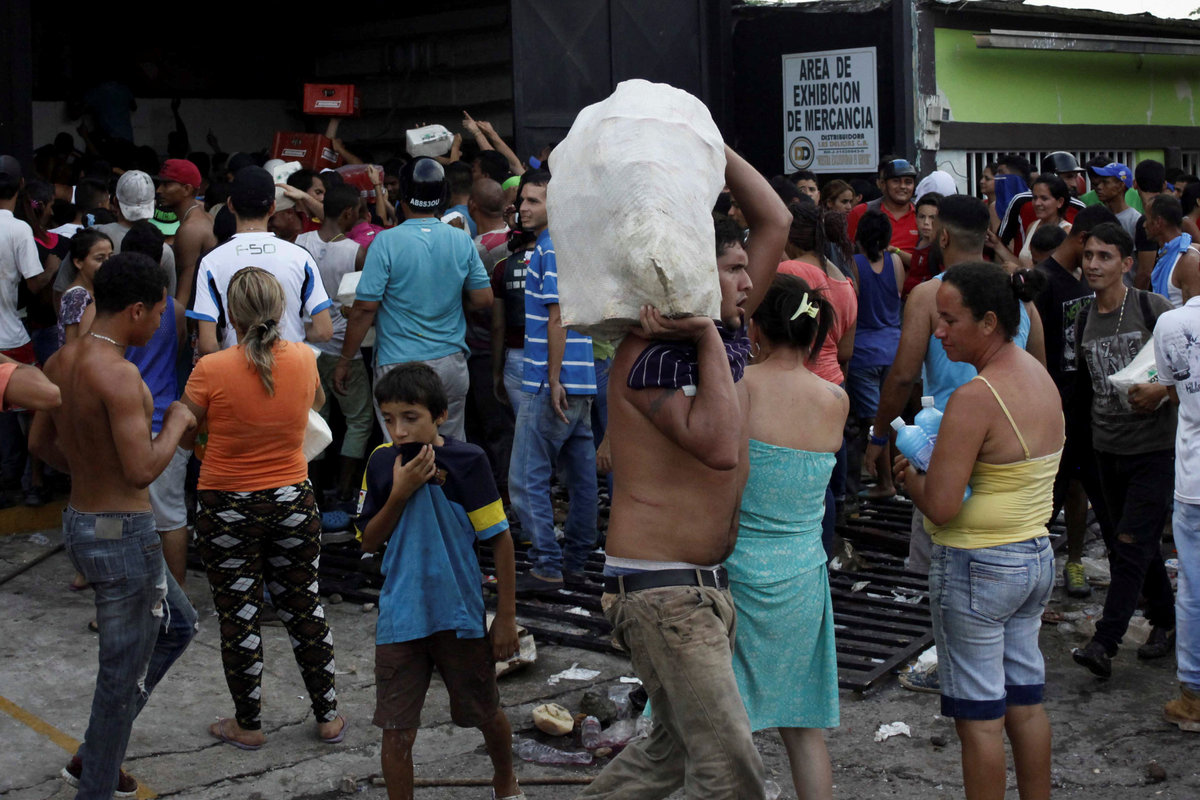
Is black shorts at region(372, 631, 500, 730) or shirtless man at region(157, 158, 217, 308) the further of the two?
shirtless man at region(157, 158, 217, 308)

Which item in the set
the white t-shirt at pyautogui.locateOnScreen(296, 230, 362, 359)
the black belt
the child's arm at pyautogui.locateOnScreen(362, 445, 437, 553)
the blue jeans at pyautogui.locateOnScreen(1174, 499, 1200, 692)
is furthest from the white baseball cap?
the blue jeans at pyautogui.locateOnScreen(1174, 499, 1200, 692)

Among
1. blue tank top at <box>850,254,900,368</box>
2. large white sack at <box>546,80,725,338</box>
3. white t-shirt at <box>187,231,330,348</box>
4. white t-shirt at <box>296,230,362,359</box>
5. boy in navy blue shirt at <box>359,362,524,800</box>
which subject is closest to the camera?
large white sack at <box>546,80,725,338</box>

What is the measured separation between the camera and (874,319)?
8508mm

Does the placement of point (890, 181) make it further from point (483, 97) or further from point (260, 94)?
point (260, 94)

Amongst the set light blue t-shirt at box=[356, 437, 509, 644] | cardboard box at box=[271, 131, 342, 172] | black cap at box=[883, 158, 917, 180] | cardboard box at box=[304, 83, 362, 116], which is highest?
cardboard box at box=[304, 83, 362, 116]

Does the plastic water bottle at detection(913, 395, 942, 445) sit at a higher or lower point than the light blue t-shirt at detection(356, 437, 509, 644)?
higher

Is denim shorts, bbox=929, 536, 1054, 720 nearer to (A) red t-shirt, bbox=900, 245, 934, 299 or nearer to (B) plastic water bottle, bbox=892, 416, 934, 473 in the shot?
(B) plastic water bottle, bbox=892, 416, 934, 473

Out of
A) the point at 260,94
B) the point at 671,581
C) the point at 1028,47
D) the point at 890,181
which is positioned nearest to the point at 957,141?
the point at 1028,47

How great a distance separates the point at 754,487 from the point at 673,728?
31.5 inches

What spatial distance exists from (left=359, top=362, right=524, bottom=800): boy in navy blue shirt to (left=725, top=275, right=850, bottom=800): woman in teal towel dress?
838mm

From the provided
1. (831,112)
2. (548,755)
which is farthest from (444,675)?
(831,112)

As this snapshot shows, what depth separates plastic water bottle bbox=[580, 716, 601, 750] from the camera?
5.17m

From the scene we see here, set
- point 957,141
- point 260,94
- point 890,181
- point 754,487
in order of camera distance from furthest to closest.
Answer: point 260,94 < point 957,141 < point 890,181 < point 754,487

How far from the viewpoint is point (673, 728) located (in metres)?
3.57
